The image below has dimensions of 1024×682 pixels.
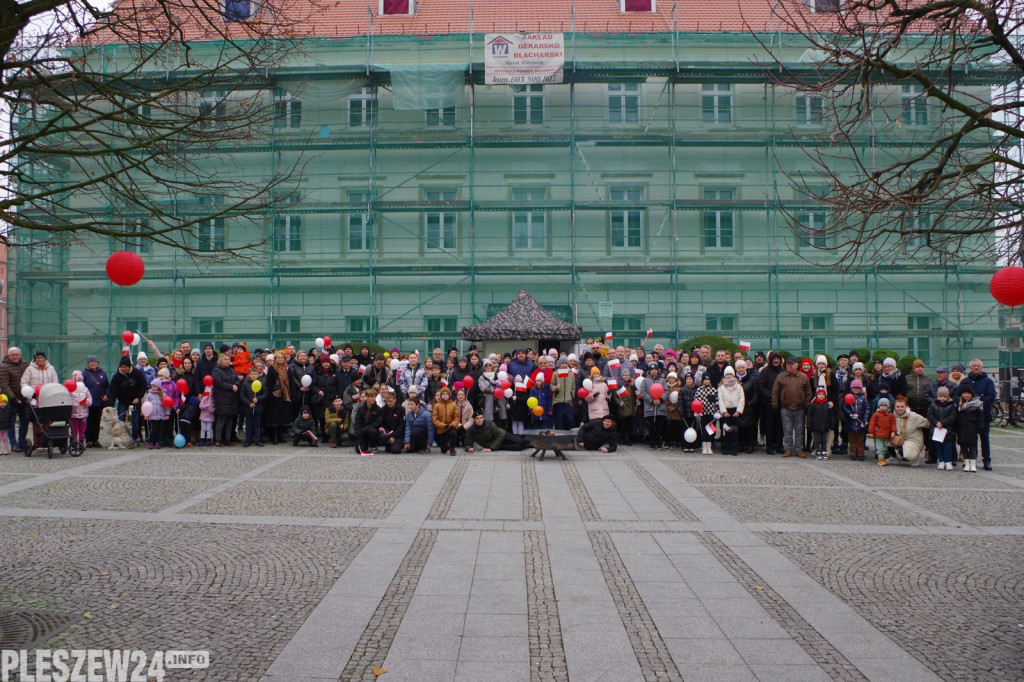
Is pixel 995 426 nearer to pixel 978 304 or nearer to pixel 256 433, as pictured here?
pixel 978 304

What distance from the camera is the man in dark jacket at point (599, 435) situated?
14.7 meters

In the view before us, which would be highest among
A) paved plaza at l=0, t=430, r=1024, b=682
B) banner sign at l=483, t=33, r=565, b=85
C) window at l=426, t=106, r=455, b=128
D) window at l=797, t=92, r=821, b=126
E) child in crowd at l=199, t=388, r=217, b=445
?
banner sign at l=483, t=33, r=565, b=85

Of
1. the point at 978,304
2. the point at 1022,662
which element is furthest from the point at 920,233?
the point at 978,304

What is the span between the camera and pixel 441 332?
25.7 meters

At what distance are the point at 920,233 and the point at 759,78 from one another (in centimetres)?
2267

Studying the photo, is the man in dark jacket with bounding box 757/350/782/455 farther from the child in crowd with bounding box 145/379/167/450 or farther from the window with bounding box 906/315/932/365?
the window with bounding box 906/315/932/365

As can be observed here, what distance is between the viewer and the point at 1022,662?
465 cm

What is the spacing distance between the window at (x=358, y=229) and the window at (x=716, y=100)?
12.3 meters

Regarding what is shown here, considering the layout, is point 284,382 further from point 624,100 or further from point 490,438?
point 624,100

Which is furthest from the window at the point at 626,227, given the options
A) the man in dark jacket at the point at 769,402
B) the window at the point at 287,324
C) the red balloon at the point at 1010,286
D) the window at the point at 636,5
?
the red balloon at the point at 1010,286

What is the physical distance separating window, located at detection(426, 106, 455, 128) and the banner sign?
→ 2930 millimetres

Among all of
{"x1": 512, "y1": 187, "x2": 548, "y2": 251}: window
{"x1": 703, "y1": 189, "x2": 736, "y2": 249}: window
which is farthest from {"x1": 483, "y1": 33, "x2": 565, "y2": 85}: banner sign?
{"x1": 703, "y1": 189, "x2": 736, "y2": 249}: window

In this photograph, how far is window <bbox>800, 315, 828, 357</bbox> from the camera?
27.1m

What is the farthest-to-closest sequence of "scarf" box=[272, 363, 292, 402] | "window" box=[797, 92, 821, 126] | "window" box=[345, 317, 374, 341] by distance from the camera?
"window" box=[345, 317, 374, 341], "scarf" box=[272, 363, 292, 402], "window" box=[797, 92, 821, 126]
